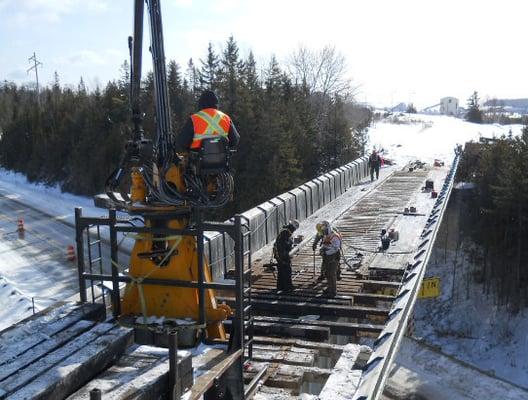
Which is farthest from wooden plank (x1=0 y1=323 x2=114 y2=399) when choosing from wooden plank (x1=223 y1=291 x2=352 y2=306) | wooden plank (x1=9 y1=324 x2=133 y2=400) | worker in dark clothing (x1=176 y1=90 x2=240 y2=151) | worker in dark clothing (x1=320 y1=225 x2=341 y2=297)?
worker in dark clothing (x1=320 y1=225 x2=341 y2=297)

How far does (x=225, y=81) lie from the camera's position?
4275 centimetres

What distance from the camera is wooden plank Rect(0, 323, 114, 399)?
425cm

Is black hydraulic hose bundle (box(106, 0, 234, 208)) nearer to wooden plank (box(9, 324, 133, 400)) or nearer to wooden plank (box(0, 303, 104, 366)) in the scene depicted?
wooden plank (box(0, 303, 104, 366))

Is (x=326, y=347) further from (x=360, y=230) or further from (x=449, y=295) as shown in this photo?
(x=449, y=295)

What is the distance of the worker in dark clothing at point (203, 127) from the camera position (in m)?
6.25

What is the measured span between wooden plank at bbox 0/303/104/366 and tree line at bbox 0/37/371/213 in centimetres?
2488

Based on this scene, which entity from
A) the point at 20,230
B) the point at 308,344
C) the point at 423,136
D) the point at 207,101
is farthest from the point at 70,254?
the point at 423,136

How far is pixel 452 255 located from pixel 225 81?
2069 centimetres

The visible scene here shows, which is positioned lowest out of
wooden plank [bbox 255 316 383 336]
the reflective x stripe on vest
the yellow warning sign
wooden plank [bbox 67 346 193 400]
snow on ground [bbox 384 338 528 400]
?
snow on ground [bbox 384 338 528 400]

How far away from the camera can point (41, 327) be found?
18.0ft

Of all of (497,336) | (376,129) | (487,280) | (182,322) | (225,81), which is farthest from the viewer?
(376,129)

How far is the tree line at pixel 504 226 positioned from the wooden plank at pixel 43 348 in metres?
25.2

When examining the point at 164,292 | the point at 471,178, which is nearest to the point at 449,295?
the point at 471,178

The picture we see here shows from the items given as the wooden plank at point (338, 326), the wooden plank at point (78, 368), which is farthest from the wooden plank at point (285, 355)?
the wooden plank at point (78, 368)
